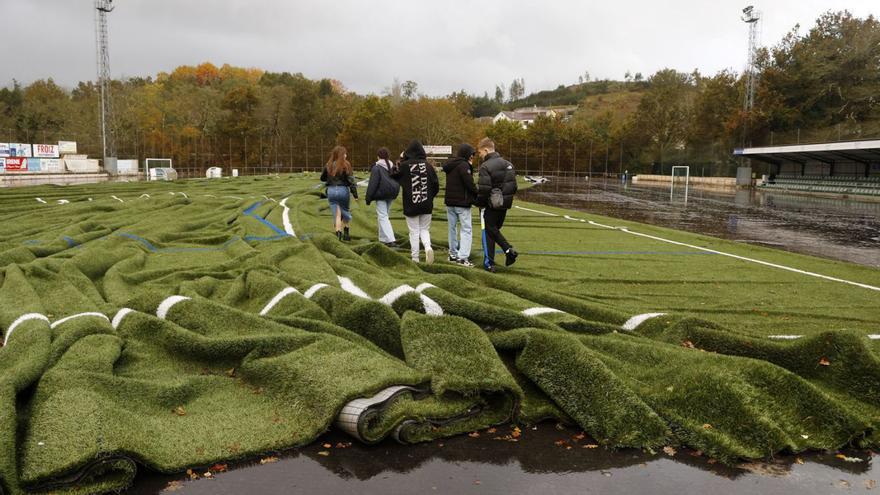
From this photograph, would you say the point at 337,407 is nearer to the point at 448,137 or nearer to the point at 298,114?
the point at 448,137

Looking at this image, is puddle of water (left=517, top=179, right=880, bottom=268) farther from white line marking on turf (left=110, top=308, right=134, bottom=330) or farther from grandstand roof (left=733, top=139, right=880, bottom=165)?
grandstand roof (left=733, top=139, right=880, bottom=165)

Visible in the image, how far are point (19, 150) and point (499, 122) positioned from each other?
45963 mm

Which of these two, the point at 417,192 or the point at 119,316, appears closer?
the point at 119,316

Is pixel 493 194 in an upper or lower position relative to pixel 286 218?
upper

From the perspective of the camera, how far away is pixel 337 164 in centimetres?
1003

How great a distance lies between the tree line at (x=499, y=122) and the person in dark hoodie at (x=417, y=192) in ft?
130

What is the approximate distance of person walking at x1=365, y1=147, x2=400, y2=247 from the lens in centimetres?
955

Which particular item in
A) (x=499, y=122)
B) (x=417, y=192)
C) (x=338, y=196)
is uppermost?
(x=499, y=122)

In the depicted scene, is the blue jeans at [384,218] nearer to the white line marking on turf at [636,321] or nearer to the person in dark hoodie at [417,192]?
the person in dark hoodie at [417,192]

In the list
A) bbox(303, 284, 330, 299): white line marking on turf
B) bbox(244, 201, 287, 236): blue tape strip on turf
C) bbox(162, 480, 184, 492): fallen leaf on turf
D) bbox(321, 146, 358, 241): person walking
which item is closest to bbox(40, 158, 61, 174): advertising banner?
bbox(244, 201, 287, 236): blue tape strip on turf

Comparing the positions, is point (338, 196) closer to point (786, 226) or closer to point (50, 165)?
point (786, 226)

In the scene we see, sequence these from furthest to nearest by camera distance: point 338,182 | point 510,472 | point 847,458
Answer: point 338,182, point 847,458, point 510,472

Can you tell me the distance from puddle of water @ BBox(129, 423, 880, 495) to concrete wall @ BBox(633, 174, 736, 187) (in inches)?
1917

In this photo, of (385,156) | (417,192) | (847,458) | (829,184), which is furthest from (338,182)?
(829,184)
